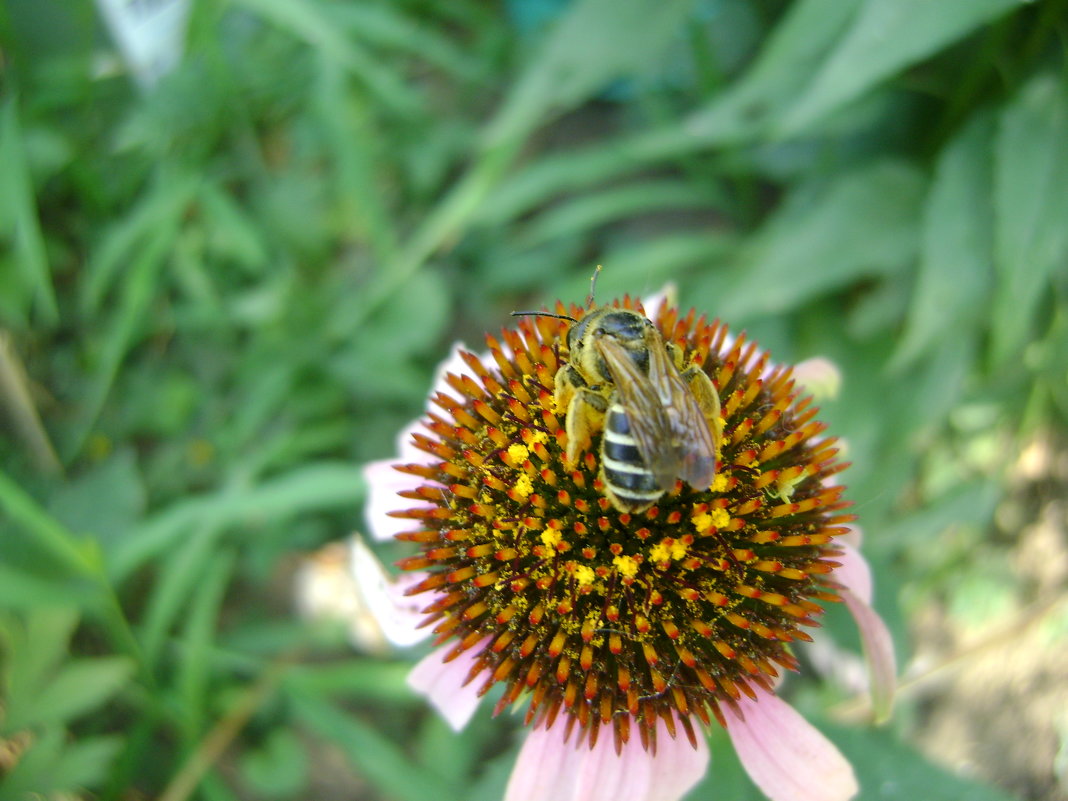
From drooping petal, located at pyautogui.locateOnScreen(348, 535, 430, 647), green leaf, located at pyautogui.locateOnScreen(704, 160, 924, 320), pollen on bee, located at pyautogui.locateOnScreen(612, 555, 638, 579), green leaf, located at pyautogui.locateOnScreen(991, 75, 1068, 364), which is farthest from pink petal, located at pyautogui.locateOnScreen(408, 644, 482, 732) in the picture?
green leaf, located at pyautogui.locateOnScreen(991, 75, 1068, 364)

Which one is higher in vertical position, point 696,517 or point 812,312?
point 812,312

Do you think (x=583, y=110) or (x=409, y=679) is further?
(x=583, y=110)

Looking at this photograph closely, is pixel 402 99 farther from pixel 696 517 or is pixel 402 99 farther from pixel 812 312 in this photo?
pixel 696 517

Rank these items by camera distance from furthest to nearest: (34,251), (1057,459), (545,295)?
1. (545,295)
2. (1057,459)
3. (34,251)

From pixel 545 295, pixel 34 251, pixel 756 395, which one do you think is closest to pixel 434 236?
pixel 545 295

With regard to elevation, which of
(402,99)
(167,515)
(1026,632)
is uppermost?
(402,99)

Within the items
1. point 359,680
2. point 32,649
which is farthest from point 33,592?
point 359,680
